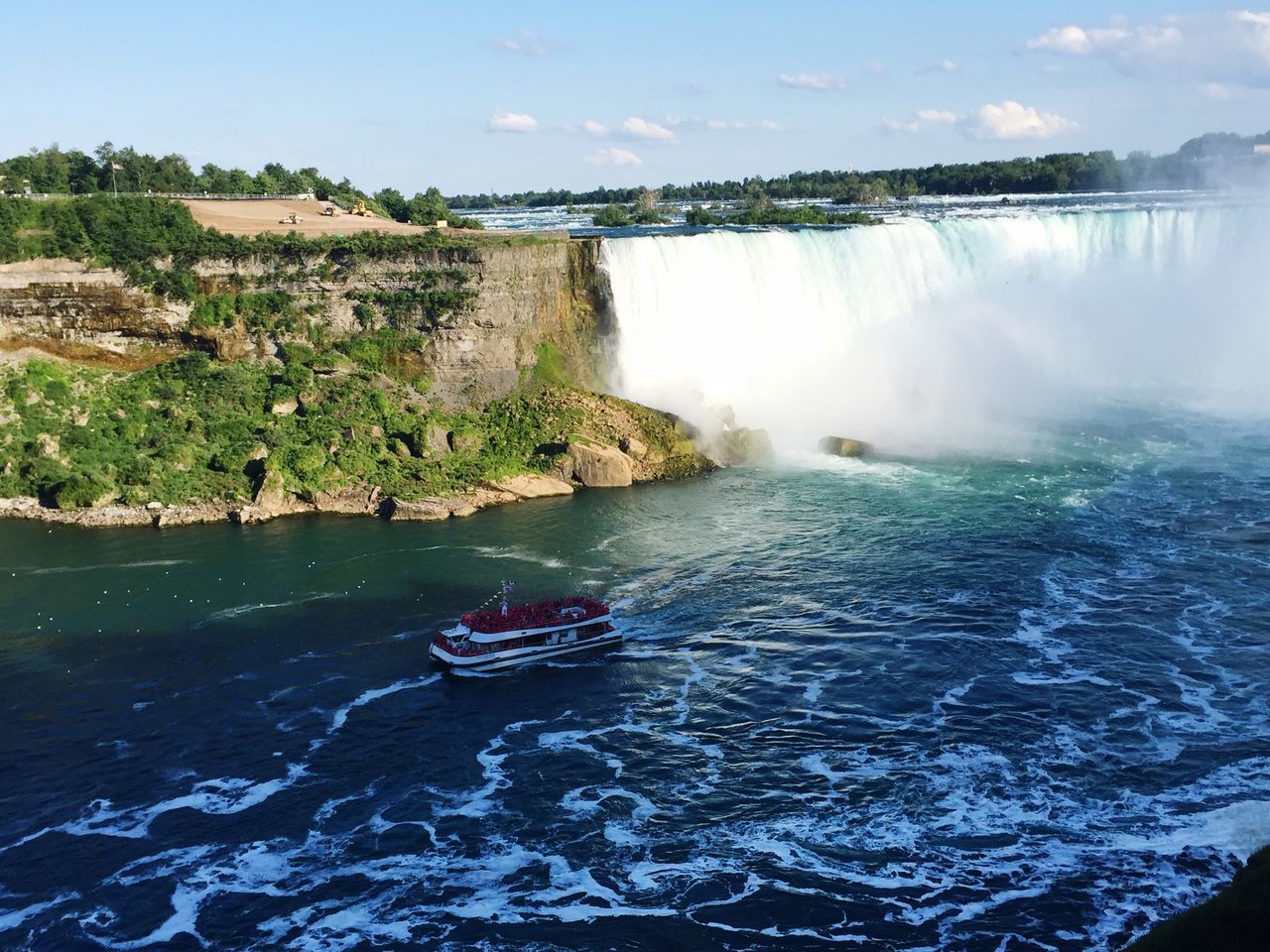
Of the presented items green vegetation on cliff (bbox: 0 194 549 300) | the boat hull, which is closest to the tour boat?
the boat hull

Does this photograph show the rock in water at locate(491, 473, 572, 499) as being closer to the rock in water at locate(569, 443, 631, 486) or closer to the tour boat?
the rock in water at locate(569, 443, 631, 486)

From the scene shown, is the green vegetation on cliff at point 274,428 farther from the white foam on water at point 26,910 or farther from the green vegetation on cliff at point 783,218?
the green vegetation on cliff at point 783,218

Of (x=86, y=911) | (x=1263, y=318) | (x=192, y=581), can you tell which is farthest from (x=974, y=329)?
(x=86, y=911)

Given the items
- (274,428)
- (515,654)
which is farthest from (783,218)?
(515,654)

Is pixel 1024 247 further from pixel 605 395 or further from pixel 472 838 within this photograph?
pixel 472 838

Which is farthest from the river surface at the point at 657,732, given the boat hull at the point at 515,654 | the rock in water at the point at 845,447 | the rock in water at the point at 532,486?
the rock in water at the point at 845,447

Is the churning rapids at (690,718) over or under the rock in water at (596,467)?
under
